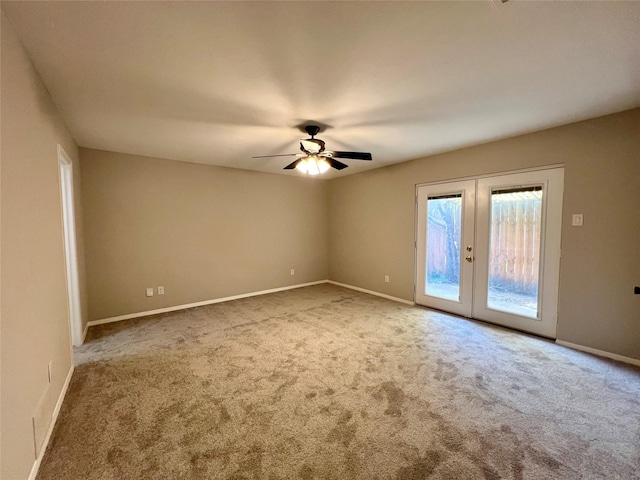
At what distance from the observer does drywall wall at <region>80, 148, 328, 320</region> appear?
3.79 meters

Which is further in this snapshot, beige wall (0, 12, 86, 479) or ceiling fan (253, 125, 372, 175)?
ceiling fan (253, 125, 372, 175)

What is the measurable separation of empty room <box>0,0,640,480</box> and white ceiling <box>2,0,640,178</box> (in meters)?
0.02

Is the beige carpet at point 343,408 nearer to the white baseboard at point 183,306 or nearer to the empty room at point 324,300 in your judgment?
the empty room at point 324,300

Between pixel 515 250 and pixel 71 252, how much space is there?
5.19 meters

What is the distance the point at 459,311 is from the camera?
398 centimetres

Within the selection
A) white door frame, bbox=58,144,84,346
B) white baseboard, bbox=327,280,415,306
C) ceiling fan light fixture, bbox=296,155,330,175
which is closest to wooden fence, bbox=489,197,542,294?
white baseboard, bbox=327,280,415,306

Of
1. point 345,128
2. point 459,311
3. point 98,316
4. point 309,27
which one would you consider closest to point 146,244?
point 98,316

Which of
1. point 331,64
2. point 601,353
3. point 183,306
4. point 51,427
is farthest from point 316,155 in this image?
point 601,353

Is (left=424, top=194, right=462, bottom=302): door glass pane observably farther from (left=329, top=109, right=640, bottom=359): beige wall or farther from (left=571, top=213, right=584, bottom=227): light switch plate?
(left=571, top=213, right=584, bottom=227): light switch plate

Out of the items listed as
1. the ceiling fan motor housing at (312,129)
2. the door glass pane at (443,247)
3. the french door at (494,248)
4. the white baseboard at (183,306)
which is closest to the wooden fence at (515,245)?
the french door at (494,248)

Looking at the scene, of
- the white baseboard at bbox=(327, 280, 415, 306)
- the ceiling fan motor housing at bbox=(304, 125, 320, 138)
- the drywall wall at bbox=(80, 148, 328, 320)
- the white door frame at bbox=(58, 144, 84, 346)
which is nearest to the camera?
the ceiling fan motor housing at bbox=(304, 125, 320, 138)

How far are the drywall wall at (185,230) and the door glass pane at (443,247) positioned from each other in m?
2.58

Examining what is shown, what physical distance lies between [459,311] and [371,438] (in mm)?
2825

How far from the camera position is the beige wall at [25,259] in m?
1.30
